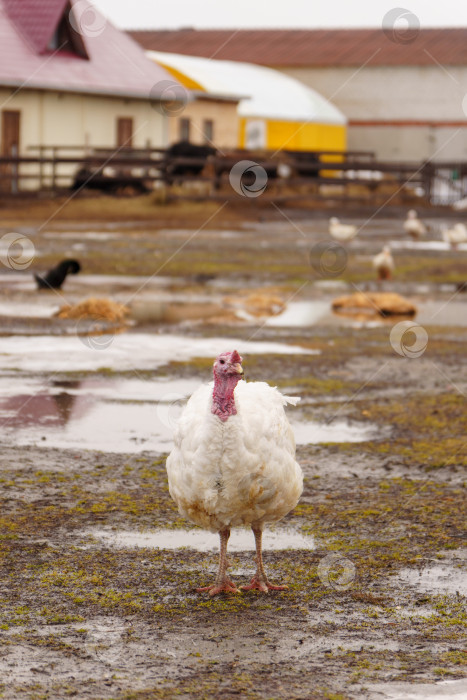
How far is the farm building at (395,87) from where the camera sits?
2365 inches

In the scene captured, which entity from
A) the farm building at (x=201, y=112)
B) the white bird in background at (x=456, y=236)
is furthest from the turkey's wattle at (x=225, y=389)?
the farm building at (x=201, y=112)

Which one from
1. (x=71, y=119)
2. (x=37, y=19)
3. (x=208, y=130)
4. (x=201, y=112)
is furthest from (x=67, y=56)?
(x=208, y=130)

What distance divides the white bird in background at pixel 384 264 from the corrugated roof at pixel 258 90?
28.3 meters

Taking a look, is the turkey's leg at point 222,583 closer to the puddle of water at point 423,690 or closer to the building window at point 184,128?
the puddle of water at point 423,690

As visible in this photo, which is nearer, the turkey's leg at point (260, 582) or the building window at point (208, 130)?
the turkey's leg at point (260, 582)

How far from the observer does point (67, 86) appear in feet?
130

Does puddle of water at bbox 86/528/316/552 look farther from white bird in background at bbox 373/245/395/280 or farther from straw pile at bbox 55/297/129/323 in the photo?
white bird in background at bbox 373/245/395/280

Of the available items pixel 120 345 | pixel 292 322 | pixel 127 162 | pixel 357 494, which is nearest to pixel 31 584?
pixel 357 494

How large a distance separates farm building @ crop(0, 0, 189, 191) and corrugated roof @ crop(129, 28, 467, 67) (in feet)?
51.4

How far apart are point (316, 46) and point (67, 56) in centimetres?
2613

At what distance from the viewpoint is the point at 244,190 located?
42906 millimetres

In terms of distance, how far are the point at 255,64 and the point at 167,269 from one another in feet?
149

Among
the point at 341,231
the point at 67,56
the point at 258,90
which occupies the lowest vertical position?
the point at 341,231

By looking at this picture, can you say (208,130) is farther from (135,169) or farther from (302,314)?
(302,314)
